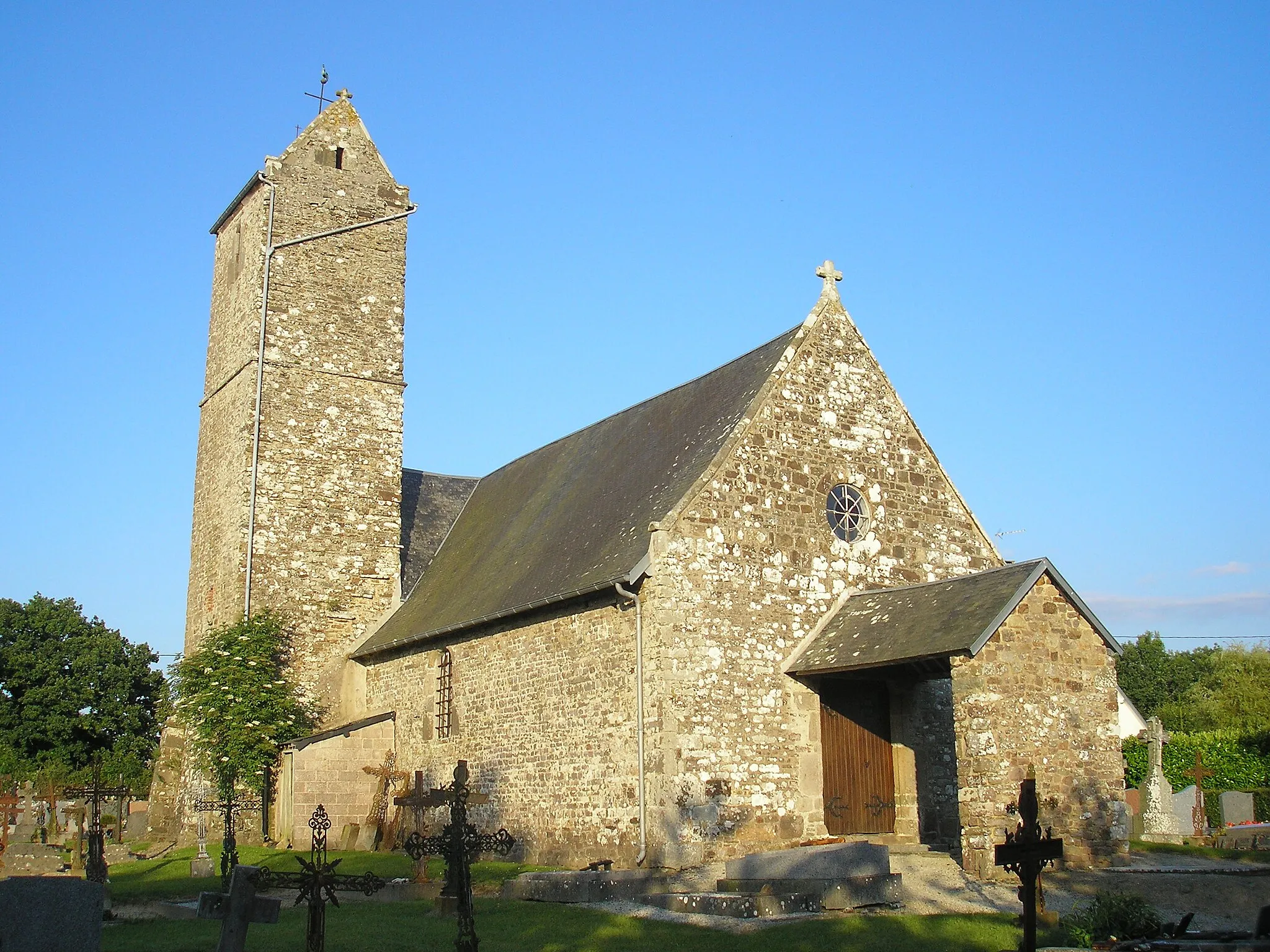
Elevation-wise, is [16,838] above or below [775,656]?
below

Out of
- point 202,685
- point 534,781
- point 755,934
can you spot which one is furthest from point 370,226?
point 755,934

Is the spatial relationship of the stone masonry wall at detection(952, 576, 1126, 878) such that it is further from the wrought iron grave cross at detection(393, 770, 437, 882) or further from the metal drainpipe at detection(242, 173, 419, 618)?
the metal drainpipe at detection(242, 173, 419, 618)

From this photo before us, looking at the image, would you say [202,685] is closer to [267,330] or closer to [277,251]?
[267,330]

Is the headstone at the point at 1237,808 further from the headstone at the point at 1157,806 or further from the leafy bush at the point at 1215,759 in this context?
the leafy bush at the point at 1215,759

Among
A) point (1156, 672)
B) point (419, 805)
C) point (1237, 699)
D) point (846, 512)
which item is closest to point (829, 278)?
point (846, 512)

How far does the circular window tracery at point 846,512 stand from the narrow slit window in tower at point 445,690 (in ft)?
22.8

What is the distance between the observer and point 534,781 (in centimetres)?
1784

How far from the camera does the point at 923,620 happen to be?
15383 millimetres

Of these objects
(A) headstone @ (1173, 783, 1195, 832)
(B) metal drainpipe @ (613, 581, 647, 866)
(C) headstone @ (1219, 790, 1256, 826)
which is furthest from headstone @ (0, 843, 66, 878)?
(C) headstone @ (1219, 790, 1256, 826)

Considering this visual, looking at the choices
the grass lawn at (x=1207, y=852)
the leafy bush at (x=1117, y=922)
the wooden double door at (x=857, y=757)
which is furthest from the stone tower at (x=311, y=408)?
the leafy bush at (x=1117, y=922)

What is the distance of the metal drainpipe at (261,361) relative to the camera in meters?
23.3

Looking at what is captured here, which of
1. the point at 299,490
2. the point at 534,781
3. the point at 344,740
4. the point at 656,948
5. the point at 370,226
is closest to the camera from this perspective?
the point at 656,948

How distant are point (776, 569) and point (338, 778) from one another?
30.7 ft

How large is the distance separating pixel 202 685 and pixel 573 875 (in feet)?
38.1
